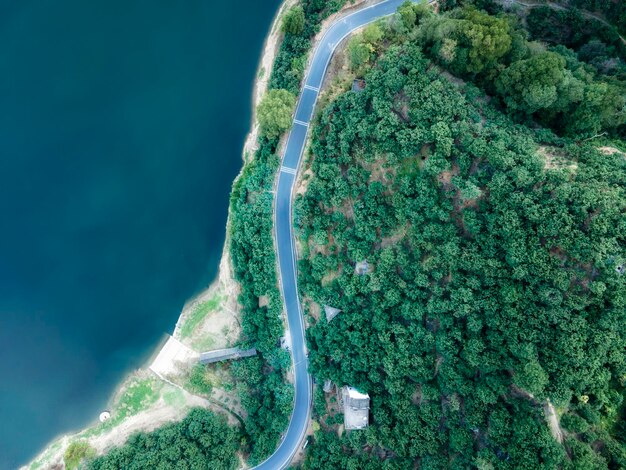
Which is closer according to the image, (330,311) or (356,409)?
(356,409)

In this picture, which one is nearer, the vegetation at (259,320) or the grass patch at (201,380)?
the vegetation at (259,320)

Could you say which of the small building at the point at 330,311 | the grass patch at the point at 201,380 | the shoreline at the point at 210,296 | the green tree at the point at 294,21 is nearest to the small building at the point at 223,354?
the grass patch at the point at 201,380

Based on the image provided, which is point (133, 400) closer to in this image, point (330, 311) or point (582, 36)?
point (330, 311)

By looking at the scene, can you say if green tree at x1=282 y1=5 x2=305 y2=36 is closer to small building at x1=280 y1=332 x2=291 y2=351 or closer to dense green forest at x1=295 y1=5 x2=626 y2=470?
dense green forest at x1=295 y1=5 x2=626 y2=470

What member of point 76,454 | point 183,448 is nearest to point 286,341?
point 183,448

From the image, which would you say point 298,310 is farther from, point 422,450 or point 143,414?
point 143,414

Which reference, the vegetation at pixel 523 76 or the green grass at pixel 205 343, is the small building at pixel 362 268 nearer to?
the vegetation at pixel 523 76

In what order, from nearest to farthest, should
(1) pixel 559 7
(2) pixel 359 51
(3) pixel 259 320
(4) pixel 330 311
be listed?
(2) pixel 359 51, (4) pixel 330 311, (1) pixel 559 7, (3) pixel 259 320
